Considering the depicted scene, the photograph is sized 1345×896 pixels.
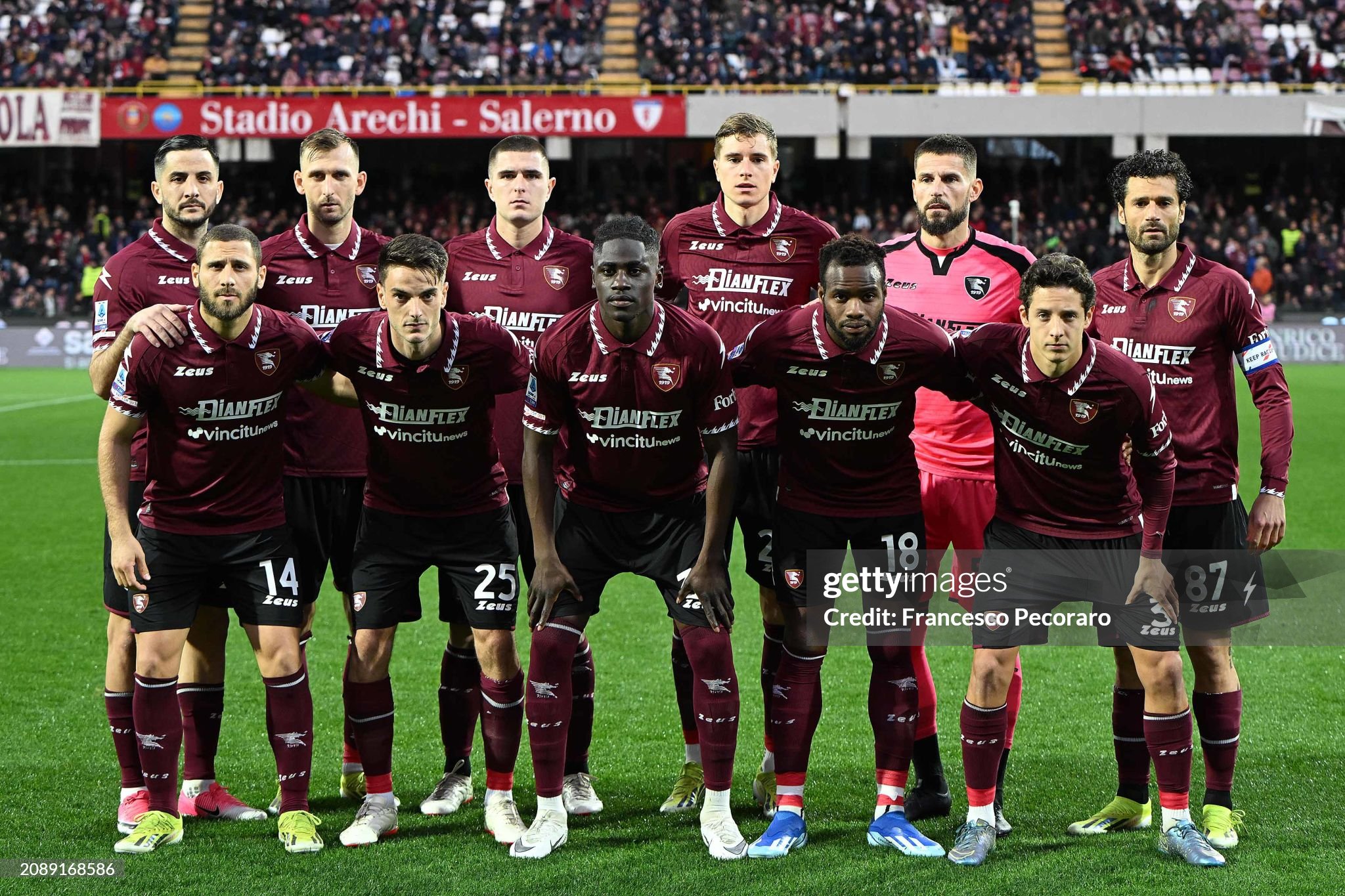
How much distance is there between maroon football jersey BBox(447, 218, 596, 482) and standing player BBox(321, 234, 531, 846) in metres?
0.42

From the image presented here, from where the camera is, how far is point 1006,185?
31.1 m

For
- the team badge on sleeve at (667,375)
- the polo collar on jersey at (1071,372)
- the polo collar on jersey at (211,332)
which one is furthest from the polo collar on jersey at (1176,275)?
the polo collar on jersey at (211,332)

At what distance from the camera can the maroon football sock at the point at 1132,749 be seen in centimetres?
491

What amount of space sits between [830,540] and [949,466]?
31.9 inches

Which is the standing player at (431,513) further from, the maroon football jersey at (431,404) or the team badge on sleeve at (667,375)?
the team badge on sleeve at (667,375)

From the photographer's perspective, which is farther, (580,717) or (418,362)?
(580,717)

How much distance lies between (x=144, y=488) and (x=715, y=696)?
2.18 metres

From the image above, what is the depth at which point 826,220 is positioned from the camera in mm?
27250

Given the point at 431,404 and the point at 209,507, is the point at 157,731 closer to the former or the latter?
the point at 209,507

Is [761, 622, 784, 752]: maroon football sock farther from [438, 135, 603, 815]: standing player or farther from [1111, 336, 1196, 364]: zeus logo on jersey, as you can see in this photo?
[1111, 336, 1196, 364]: zeus logo on jersey

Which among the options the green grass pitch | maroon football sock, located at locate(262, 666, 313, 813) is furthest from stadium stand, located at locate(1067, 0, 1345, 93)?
maroon football sock, located at locate(262, 666, 313, 813)

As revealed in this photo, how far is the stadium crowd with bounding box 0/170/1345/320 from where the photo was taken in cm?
2770

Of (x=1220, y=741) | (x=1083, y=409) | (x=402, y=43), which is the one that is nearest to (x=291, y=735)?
(x=1083, y=409)

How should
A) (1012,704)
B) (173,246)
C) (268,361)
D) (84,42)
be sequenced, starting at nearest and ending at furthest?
(268,361)
(1012,704)
(173,246)
(84,42)
